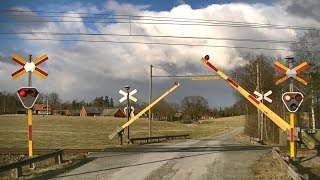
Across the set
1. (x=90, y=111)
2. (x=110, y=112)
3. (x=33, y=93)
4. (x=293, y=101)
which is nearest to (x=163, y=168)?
(x=293, y=101)

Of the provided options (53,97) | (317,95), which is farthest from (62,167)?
(53,97)

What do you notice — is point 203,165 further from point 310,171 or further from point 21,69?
point 21,69

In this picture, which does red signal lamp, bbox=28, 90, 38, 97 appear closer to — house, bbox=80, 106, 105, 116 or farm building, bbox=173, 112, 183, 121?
farm building, bbox=173, 112, 183, 121

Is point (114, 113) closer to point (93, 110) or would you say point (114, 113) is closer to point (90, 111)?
point (90, 111)

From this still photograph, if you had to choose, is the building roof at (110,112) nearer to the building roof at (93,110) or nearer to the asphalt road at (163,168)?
the building roof at (93,110)

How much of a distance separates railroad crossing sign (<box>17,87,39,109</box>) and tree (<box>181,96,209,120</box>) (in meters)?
138

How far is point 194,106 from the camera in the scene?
154m

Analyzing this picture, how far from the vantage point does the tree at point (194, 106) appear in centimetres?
15238

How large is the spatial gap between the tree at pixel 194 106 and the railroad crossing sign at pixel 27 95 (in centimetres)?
13757

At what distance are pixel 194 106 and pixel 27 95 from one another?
5507 inches

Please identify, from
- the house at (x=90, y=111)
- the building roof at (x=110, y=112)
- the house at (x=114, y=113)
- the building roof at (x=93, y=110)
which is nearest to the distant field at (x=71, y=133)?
the house at (x=114, y=113)

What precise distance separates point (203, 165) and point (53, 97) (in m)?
183

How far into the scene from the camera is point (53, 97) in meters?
192

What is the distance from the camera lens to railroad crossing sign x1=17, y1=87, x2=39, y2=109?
14820 mm
